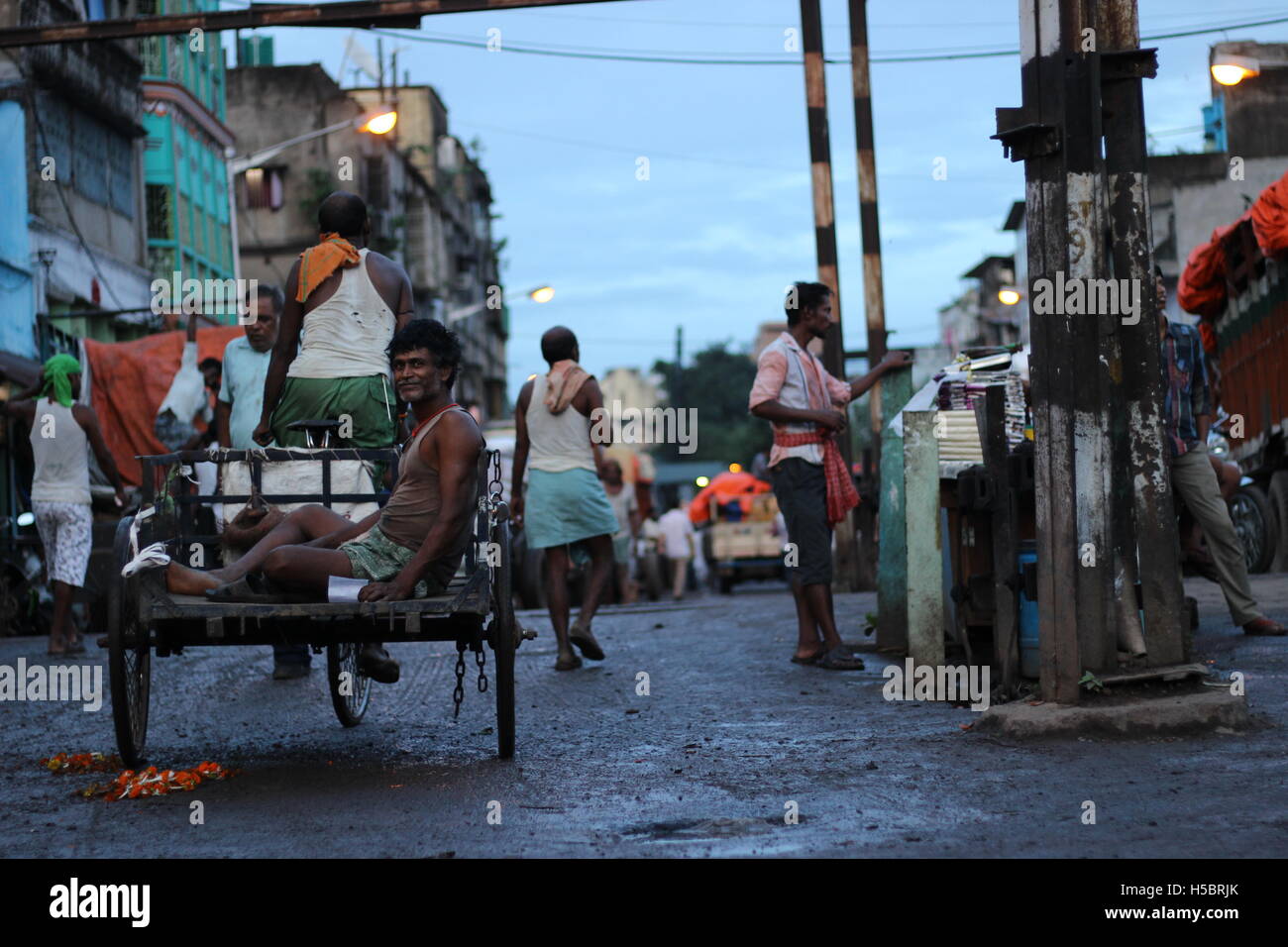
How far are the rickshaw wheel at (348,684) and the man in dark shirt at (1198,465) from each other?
4.75m

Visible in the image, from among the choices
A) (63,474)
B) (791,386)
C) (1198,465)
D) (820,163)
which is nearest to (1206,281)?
(820,163)

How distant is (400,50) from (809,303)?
5209cm

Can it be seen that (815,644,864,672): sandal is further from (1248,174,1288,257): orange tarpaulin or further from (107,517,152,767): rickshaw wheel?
(1248,174,1288,257): orange tarpaulin

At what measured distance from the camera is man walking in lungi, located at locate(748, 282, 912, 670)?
31.7ft

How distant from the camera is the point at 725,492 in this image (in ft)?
112

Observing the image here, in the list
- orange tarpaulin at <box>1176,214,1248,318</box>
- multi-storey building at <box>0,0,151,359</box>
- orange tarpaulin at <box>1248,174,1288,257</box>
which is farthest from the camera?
multi-storey building at <box>0,0,151,359</box>

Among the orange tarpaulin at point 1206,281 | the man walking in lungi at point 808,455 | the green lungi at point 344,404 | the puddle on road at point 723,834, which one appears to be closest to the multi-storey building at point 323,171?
the orange tarpaulin at point 1206,281

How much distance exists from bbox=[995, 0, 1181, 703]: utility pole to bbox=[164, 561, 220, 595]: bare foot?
326cm

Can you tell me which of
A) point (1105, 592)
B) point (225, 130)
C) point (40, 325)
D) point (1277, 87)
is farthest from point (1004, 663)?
point (1277, 87)

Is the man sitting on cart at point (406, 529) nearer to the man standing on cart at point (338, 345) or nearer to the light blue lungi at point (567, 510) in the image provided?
the man standing on cart at point (338, 345)

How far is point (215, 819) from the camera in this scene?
19.0ft

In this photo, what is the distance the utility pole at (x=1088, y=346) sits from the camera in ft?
22.9

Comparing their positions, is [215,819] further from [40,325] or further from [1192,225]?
[1192,225]

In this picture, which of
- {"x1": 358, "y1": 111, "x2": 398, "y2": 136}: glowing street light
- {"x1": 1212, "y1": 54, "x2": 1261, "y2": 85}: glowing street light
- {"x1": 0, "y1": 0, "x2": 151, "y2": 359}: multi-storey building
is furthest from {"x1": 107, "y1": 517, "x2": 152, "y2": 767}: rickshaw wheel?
{"x1": 358, "y1": 111, "x2": 398, "y2": 136}: glowing street light
